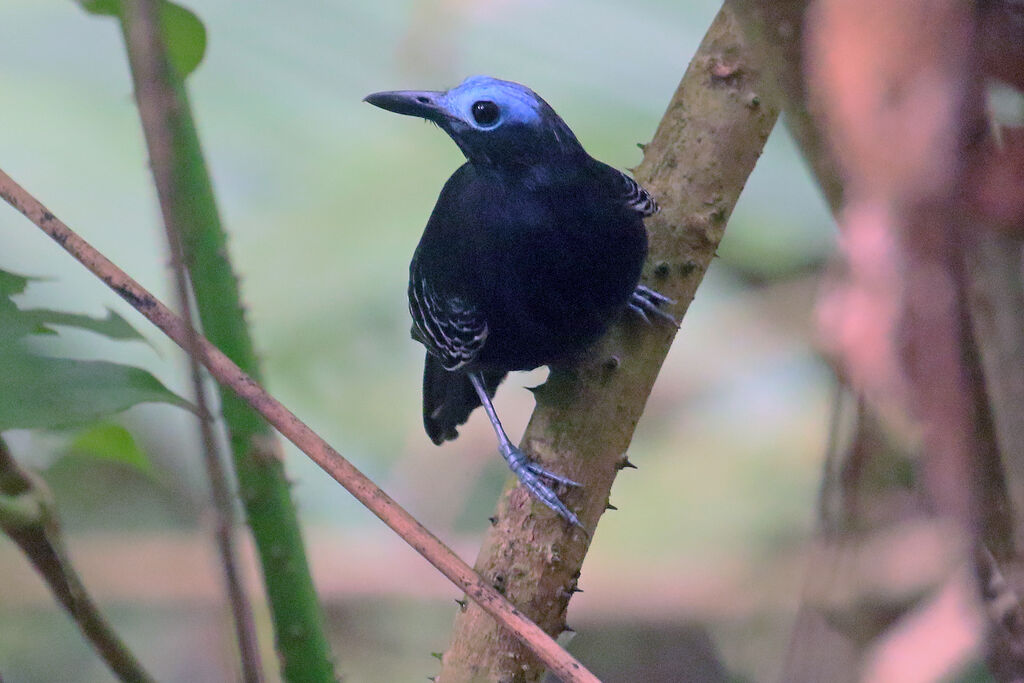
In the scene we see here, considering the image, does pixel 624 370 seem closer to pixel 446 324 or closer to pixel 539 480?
pixel 539 480

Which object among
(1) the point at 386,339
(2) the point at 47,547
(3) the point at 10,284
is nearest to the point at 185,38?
(3) the point at 10,284

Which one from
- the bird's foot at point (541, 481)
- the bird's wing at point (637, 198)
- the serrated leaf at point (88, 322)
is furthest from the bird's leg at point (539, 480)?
the serrated leaf at point (88, 322)

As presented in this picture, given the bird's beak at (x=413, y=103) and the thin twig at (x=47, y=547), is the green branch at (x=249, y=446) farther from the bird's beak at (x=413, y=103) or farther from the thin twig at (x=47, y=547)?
the bird's beak at (x=413, y=103)

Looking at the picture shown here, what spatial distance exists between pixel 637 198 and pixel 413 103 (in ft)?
1.49

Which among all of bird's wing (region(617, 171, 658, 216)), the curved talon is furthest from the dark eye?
the curved talon

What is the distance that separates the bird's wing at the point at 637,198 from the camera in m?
1.69

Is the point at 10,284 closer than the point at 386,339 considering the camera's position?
Yes

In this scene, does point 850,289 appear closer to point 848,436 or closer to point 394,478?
point 848,436

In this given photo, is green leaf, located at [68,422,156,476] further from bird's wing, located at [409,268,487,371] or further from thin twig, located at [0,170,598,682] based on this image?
bird's wing, located at [409,268,487,371]

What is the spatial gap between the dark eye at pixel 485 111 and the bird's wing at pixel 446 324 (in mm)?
400

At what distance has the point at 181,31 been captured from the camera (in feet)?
3.85

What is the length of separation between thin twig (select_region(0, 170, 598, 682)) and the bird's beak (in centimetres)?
65

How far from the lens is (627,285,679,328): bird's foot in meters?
1.71

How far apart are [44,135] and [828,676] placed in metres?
2.44
